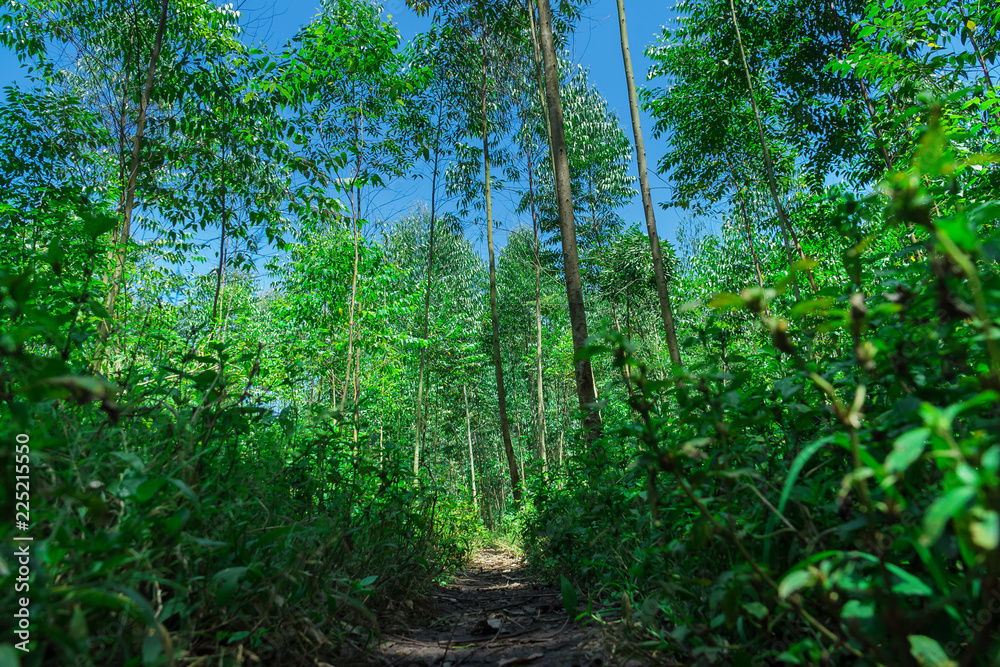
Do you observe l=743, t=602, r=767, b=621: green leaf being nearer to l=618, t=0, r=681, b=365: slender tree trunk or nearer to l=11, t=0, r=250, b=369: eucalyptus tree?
l=618, t=0, r=681, b=365: slender tree trunk

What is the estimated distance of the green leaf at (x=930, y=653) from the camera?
777 millimetres

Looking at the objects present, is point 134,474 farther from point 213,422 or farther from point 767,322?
point 767,322

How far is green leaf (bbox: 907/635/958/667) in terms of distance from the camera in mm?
777

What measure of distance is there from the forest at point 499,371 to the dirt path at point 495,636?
0.03m

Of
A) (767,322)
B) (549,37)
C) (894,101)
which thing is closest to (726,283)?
(894,101)

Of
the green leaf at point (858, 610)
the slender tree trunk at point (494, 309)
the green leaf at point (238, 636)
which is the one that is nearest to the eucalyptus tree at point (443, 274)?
the slender tree trunk at point (494, 309)

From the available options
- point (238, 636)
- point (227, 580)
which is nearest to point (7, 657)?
point (227, 580)

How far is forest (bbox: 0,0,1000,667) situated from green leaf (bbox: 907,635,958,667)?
3 cm

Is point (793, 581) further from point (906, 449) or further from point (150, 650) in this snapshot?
point (150, 650)

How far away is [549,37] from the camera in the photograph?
19.1ft

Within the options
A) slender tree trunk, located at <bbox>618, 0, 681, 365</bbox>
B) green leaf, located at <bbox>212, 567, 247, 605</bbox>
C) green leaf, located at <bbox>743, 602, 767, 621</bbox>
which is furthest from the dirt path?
slender tree trunk, located at <bbox>618, 0, 681, 365</bbox>

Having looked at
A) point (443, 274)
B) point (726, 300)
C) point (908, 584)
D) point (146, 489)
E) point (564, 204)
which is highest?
point (443, 274)

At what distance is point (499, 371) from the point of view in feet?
36.4

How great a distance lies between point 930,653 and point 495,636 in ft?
6.29
